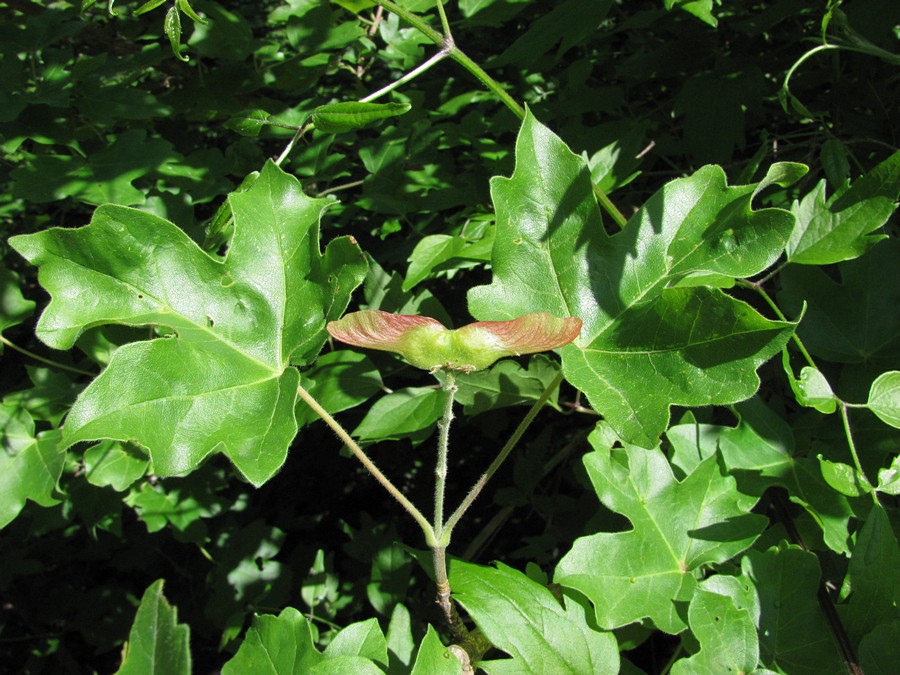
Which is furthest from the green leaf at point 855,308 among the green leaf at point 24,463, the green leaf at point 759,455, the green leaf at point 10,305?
the green leaf at point 10,305

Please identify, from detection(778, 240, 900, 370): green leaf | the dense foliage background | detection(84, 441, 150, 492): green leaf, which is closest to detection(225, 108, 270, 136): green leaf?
the dense foliage background

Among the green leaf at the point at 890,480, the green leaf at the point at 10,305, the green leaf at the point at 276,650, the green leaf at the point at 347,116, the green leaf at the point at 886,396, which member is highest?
the green leaf at the point at 347,116

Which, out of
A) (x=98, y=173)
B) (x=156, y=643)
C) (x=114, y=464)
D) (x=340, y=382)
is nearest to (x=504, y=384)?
(x=340, y=382)

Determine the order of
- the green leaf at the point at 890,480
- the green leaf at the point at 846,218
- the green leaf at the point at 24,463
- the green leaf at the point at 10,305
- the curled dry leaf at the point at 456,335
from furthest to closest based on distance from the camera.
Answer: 1. the green leaf at the point at 10,305
2. the green leaf at the point at 24,463
3. the green leaf at the point at 846,218
4. the green leaf at the point at 890,480
5. the curled dry leaf at the point at 456,335

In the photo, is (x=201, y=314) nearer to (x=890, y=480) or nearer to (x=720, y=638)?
(x=720, y=638)

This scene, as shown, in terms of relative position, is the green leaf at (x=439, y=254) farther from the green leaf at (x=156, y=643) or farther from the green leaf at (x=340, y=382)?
the green leaf at (x=156, y=643)

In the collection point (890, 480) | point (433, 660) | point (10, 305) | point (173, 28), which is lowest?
point (10, 305)
